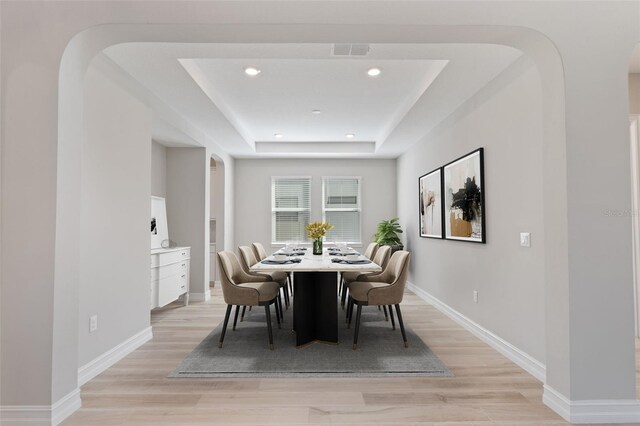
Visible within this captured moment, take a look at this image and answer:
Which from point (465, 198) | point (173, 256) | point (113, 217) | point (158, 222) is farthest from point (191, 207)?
point (465, 198)

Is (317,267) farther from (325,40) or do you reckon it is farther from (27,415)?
(27,415)

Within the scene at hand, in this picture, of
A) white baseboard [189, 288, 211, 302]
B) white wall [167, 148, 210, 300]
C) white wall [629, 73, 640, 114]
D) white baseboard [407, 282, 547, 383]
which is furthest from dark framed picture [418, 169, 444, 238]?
white baseboard [189, 288, 211, 302]

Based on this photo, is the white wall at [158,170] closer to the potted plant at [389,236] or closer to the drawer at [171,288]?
the drawer at [171,288]

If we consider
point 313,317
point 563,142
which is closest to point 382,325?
point 313,317

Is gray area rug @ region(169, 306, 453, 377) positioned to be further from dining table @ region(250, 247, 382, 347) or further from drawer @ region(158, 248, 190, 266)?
drawer @ region(158, 248, 190, 266)

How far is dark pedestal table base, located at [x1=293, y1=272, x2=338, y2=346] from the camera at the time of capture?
11.3ft

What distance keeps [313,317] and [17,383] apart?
2.13 m

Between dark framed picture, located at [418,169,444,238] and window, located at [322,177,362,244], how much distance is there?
1985 mm

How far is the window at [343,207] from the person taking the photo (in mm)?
7582

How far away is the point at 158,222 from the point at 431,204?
365 cm

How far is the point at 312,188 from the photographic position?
7555 mm

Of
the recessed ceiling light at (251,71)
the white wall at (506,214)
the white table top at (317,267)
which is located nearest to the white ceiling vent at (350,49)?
the recessed ceiling light at (251,71)

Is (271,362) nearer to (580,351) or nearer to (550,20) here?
(580,351)

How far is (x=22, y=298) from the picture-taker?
2.13 m
